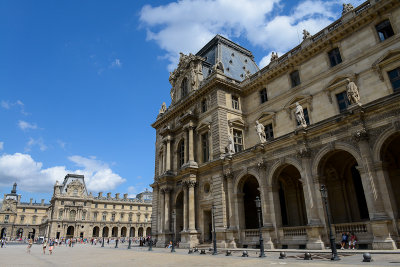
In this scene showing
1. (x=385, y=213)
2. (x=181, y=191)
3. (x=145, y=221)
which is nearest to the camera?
(x=385, y=213)

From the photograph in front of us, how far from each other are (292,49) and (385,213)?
62.3 feet

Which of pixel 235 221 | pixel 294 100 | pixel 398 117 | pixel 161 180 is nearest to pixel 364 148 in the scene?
pixel 398 117

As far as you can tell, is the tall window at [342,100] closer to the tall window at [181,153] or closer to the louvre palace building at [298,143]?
the louvre palace building at [298,143]

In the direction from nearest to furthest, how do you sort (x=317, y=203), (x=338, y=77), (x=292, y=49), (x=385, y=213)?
(x=385, y=213), (x=317, y=203), (x=338, y=77), (x=292, y=49)

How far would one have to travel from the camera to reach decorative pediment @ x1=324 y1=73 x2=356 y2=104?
23.9 m

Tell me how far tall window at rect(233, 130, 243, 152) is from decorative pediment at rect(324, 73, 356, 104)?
426 inches

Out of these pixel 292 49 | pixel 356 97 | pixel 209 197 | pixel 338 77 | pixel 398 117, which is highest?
pixel 292 49

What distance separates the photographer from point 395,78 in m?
21.6

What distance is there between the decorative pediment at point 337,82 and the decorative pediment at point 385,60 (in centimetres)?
179

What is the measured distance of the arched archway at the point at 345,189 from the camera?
22.8 m

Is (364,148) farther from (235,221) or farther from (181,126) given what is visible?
(181,126)

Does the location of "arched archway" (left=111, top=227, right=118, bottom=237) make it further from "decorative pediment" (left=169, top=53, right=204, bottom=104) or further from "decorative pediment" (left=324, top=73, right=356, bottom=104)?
"decorative pediment" (left=324, top=73, right=356, bottom=104)

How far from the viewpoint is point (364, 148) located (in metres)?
18.1

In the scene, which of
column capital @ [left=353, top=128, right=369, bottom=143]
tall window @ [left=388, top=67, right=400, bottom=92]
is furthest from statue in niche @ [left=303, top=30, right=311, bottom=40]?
column capital @ [left=353, top=128, right=369, bottom=143]
